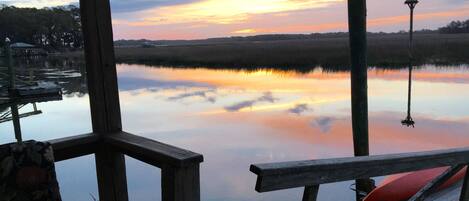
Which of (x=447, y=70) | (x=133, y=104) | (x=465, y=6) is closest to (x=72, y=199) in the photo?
(x=133, y=104)

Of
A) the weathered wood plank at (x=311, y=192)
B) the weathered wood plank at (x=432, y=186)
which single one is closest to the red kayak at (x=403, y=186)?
the weathered wood plank at (x=432, y=186)

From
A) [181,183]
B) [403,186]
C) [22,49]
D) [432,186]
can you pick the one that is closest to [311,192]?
Answer: [181,183]

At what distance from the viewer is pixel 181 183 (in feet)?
5.78

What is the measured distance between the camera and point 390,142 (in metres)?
9.71

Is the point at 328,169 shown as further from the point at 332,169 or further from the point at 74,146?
the point at 74,146

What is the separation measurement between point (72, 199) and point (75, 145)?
4.77m

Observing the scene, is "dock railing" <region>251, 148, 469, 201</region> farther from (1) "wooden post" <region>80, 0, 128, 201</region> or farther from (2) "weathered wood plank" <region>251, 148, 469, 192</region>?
(1) "wooden post" <region>80, 0, 128, 201</region>

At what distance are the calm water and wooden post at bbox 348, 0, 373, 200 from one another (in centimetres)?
147

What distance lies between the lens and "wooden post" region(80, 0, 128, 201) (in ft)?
7.00

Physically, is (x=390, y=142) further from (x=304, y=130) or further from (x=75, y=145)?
(x=75, y=145)

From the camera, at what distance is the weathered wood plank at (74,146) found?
6.90 ft

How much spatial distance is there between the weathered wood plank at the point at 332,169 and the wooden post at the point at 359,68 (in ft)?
10.3

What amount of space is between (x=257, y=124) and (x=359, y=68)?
7245mm

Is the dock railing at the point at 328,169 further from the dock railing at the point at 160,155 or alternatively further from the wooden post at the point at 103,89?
the wooden post at the point at 103,89
